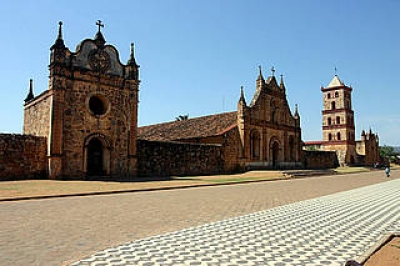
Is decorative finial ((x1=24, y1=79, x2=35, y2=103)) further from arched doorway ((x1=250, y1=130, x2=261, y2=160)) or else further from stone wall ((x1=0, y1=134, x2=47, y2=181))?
arched doorway ((x1=250, y1=130, x2=261, y2=160))

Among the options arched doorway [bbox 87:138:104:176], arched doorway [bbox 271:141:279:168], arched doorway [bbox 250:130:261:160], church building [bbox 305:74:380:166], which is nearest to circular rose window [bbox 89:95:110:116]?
arched doorway [bbox 87:138:104:176]

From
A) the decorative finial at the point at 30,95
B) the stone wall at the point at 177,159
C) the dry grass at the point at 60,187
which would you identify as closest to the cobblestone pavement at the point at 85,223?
the dry grass at the point at 60,187

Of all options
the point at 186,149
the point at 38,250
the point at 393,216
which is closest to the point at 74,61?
the point at 186,149

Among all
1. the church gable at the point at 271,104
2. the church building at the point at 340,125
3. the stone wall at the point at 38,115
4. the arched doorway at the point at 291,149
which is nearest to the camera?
the stone wall at the point at 38,115

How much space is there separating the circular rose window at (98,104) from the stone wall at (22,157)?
151 inches

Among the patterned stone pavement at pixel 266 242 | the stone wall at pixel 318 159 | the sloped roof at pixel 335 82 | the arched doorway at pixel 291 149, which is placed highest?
the sloped roof at pixel 335 82

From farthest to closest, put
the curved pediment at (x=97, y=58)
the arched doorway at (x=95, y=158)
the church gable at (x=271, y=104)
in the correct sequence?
the church gable at (x=271, y=104)
the arched doorway at (x=95, y=158)
the curved pediment at (x=97, y=58)

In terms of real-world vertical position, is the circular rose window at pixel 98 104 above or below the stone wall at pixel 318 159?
above

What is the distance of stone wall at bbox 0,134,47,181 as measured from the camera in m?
16.7

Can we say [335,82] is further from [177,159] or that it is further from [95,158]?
[95,158]

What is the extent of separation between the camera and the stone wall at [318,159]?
4128cm

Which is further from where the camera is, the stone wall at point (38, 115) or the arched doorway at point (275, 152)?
the arched doorway at point (275, 152)

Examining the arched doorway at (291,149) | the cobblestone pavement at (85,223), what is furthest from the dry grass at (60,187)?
the arched doorway at (291,149)

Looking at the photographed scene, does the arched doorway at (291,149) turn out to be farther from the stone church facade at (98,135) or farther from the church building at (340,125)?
the church building at (340,125)
